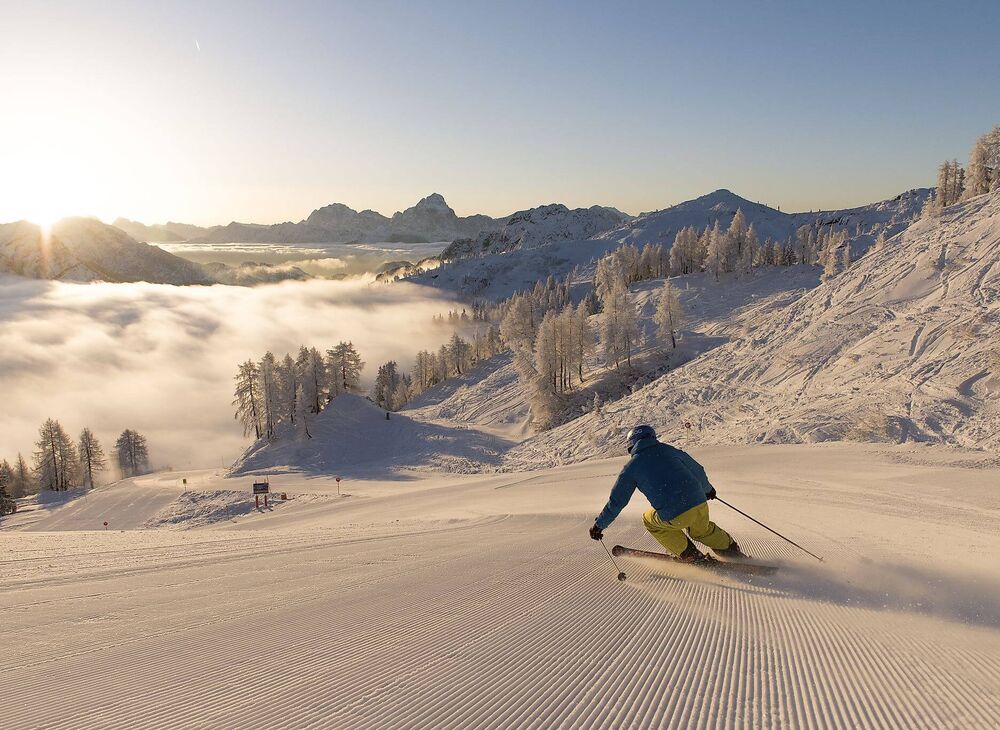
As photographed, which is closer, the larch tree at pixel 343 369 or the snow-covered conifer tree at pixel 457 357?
the larch tree at pixel 343 369

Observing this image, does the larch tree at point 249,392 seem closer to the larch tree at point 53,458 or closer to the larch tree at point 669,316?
the larch tree at point 53,458

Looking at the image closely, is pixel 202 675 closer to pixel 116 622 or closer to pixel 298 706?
pixel 298 706

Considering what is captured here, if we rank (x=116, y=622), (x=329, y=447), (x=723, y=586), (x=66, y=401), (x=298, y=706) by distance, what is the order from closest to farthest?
(x=298, y=706) → (x=116, y=622) → (x=723, y=586) → (x=329, y=447) → (x=66, y=401)

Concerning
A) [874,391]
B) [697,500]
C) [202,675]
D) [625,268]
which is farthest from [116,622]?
[625,268]

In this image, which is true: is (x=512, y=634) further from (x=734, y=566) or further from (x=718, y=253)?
(x=718, y=253)

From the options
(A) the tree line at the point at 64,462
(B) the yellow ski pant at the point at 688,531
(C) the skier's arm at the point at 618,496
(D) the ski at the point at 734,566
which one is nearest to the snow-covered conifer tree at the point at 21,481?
(A) the tree line at the point at 64,462

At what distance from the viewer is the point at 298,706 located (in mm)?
3934

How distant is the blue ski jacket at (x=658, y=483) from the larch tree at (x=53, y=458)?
8274 centimetres

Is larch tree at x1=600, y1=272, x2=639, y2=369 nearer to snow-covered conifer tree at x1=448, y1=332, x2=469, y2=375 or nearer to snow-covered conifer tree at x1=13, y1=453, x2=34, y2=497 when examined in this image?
snow-covered conifer tree at x1=448, y1=332, x2=469, y2=375

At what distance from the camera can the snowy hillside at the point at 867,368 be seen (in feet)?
65.8

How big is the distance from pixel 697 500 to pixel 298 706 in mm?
5466

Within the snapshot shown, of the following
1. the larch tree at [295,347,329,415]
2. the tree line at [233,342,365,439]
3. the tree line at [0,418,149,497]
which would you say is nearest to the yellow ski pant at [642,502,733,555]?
the tree line at [233,342,365,439]

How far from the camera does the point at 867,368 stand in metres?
25.7

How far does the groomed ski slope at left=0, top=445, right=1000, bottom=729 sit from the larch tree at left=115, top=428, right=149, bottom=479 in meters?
82.2
